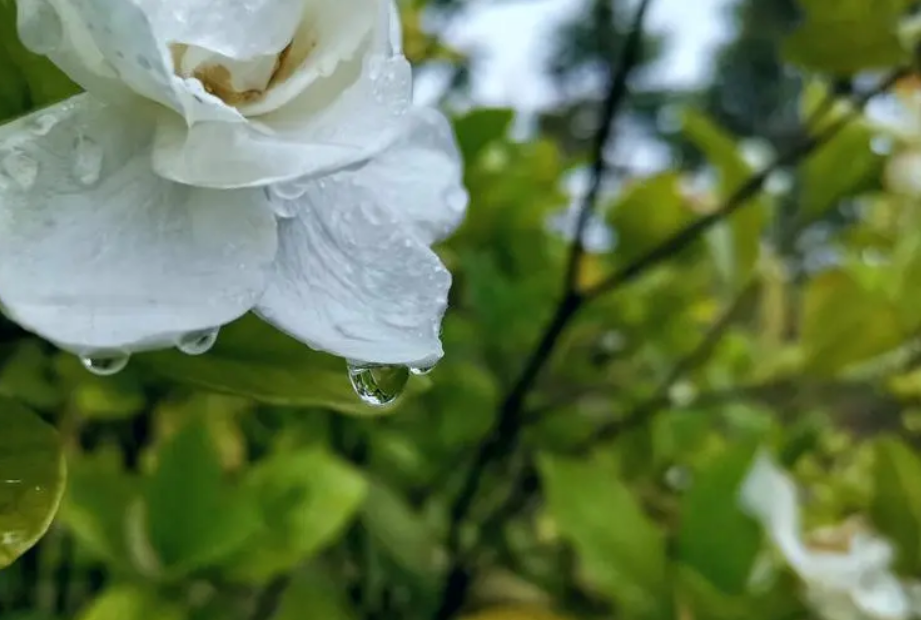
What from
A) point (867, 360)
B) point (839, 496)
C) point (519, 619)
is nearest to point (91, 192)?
point (519, 619)

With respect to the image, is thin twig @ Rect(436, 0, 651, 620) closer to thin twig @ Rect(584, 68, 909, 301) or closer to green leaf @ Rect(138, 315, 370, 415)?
thin twig @ Rect(584, 68, 909, 301)

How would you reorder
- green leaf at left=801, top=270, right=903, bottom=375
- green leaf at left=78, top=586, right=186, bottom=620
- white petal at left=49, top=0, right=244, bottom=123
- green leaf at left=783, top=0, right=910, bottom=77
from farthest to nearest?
green leaf at left=801, top=270, right=903, bottom=375, green leaf at left=783, top=0, right=910, bottom=77, green leaf at left=78, top=586, right=186, bottom=620, white petal at left=49, top=0, right=244, bottom=123

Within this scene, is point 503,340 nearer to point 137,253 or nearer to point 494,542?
point 494,542

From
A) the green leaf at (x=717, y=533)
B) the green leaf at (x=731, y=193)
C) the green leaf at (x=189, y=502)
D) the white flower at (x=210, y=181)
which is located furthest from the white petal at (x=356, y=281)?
the green leaf at (x=731, y=193)

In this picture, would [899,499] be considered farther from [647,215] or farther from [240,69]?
[240,69]

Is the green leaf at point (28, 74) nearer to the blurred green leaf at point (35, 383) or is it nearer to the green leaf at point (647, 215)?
the blurred green leaf at point (35, 383)

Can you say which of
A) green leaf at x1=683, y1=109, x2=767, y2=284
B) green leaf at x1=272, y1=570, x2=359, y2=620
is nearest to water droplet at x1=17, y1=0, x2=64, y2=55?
green leaf at x1=272, y1=570, x2=359, y2=620
